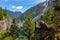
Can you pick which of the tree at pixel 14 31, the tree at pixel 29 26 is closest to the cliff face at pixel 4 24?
the tree at pixel 14 31

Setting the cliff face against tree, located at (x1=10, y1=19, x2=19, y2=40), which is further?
the cliff face

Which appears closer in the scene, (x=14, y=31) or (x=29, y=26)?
(x=29, y=26)

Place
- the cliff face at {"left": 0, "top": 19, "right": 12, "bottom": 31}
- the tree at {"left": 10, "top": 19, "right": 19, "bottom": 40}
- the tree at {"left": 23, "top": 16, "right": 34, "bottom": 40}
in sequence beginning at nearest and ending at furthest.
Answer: the tree at {"left": 23, "top": 16, "right": 34, "bottom": 40}, the tree at {"left": 10, "top": 19, "right": 19, "bottom": 40}, the cliff face at {"left": 0, "top": 19, "right": 12, "bottom": 31}

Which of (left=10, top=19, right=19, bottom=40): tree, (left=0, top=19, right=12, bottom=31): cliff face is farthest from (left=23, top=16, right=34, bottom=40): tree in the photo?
(left=0, top=19, right=12, bottom=31): cliff face

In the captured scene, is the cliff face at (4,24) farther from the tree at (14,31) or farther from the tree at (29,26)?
the tree at (29,26)

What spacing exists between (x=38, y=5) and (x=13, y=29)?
31155mm

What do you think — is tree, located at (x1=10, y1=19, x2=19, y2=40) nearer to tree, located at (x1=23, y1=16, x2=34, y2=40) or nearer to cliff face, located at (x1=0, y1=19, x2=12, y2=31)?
tree, located at (x1=23, y1=16, x2=34, y2=40)

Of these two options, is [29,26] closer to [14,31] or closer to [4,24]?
[14,31]

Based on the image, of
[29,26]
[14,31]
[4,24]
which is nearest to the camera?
[29,26]

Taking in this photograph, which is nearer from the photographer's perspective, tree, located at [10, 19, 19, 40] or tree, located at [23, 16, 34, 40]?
tree, located at [23, 16, 34, 40]

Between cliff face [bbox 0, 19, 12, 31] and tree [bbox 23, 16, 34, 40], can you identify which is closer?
tree [bbox 23, 16, 34, 40]

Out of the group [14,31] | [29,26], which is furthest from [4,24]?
[29,26]

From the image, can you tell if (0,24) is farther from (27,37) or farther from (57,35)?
(57,35)

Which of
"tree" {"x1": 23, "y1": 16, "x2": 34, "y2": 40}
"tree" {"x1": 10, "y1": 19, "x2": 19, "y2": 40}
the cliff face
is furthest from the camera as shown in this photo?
the cliff face
